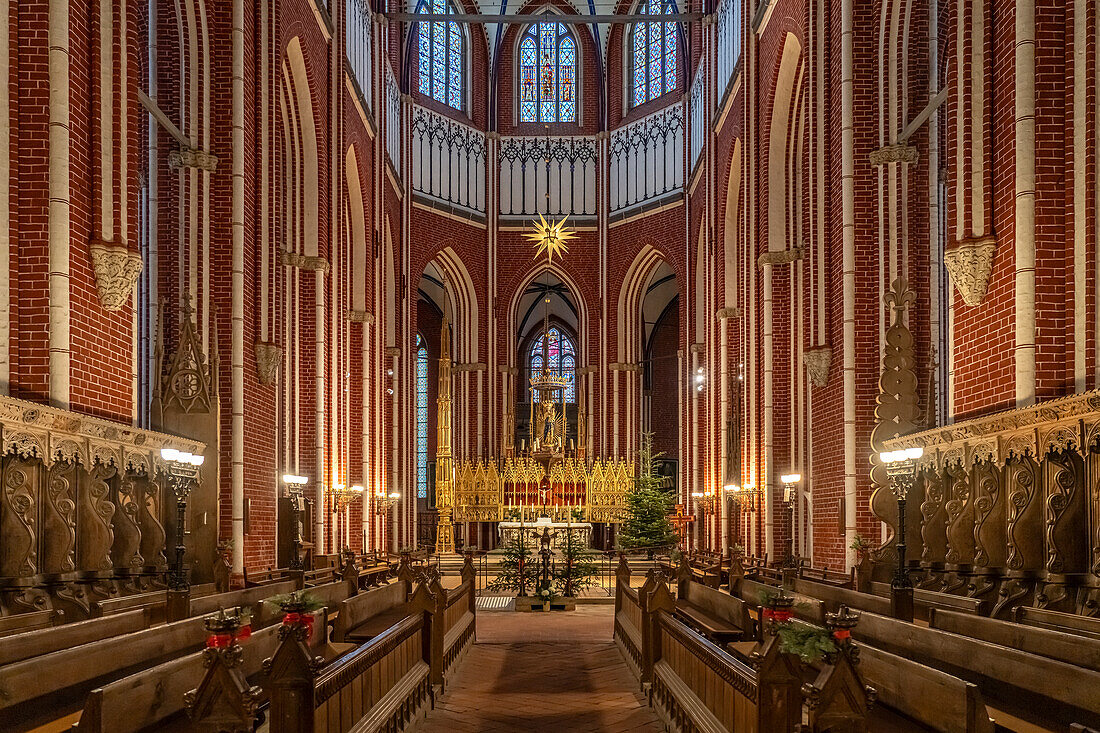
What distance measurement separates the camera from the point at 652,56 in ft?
129

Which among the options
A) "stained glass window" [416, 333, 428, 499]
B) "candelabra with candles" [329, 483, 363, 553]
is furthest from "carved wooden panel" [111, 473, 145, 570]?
"stained glass window" [416, 333, 428, 499]

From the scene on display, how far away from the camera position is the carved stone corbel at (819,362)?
59.7 ft

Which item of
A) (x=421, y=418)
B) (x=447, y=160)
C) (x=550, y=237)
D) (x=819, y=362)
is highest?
(x=447, y=160)

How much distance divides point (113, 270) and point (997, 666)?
8.75 meters

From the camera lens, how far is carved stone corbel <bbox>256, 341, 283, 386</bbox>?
18172 mm

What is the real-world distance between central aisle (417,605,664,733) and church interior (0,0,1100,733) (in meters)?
0.09

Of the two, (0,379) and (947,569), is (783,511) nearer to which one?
(947,569)

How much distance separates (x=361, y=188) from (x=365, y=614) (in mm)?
19479

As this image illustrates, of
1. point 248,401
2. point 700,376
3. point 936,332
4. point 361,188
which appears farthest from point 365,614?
point 700,376

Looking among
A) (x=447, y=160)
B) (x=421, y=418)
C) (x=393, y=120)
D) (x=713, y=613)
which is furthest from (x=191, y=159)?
(x=421, y=418)

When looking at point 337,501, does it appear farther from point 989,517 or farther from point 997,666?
point 997,666

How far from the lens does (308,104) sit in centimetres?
2327

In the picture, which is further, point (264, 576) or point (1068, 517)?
point (264, 576)

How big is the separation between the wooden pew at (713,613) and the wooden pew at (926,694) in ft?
7.74
